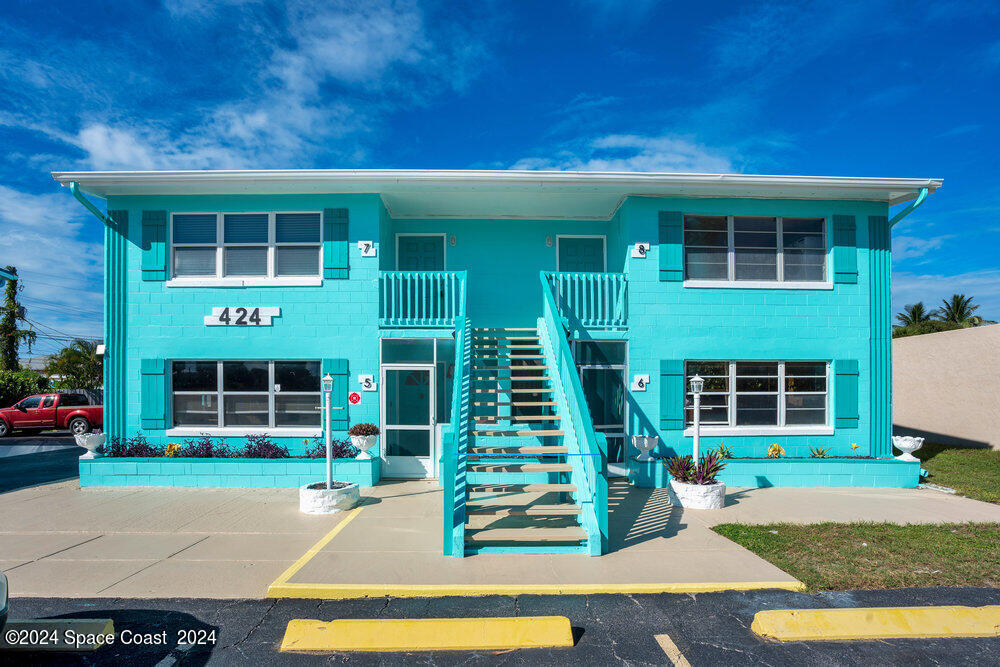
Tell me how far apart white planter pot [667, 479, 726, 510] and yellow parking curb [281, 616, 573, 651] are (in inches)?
165

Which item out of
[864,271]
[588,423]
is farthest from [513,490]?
[864,271]

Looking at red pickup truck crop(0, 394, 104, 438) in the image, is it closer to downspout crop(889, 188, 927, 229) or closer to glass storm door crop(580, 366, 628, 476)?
glass storm door crop(580, 366, 628, 476)

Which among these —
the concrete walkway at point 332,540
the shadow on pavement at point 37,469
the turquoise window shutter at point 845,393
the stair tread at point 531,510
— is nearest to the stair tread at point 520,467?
the stair tread at point 531,510

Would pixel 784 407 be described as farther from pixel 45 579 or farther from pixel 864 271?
pixel 45 579

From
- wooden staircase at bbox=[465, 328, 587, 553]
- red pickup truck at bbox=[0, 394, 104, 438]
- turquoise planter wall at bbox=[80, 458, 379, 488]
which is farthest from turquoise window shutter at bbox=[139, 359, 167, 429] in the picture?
red pickup truck at bbox=[0, 394, 104, 438]

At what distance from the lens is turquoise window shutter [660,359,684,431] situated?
942cm

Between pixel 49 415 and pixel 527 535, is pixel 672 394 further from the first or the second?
pixel 49 415

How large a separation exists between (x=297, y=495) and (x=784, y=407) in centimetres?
907

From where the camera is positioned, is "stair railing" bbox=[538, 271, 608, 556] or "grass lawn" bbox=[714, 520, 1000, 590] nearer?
"grass lawn" bbox=[714, 520, 1000, 590]

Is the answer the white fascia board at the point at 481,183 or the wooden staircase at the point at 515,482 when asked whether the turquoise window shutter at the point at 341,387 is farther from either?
the white fascia board at the point at 481,183

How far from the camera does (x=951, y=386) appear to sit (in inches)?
566

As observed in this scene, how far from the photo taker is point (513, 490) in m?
8.18

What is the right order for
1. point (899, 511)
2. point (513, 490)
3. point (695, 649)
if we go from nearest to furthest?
point (695, 649) < point (899, 511) < point (513, 490)

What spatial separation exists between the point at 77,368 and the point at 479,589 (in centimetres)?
2700
